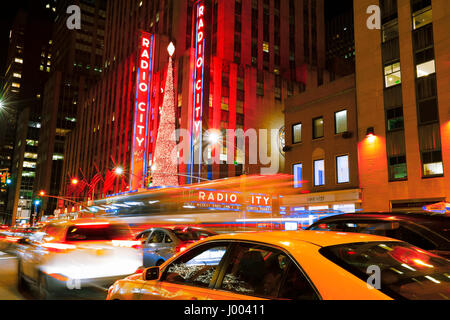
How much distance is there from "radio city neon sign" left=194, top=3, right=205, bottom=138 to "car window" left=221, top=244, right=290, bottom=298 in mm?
34547

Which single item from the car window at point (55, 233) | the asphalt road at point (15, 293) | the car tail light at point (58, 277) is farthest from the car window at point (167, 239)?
the car tail light at point (58, 277)

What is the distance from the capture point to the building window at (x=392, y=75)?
76.7 ft

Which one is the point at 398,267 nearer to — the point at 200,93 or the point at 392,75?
the point at 392,75

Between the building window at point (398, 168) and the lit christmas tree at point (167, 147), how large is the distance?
76.6ft

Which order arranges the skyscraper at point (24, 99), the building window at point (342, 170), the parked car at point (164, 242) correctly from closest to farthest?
the parked car at point (164, 242), the building window at point (342, 170), the skyscraper at point (24, 99)

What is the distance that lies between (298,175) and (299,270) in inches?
1046

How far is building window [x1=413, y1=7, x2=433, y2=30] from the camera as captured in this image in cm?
2228

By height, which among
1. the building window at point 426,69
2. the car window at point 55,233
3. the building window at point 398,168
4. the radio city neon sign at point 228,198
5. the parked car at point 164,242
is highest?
the building window at point 426,69

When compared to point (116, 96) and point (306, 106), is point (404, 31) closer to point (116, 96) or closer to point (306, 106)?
point (306, 106)

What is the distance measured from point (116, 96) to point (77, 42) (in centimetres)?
6125

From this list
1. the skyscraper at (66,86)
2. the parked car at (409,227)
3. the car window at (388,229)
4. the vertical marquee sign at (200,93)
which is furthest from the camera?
the skyscraper at (66,86)

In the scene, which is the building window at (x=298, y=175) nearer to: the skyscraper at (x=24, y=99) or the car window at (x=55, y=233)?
the car window at (x=55, y=233)
